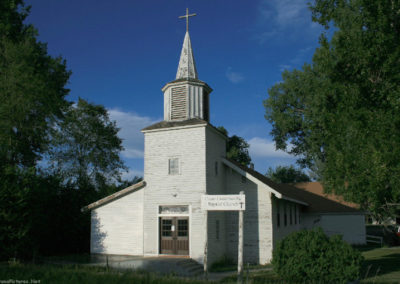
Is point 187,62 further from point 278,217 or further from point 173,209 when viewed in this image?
point 278,217

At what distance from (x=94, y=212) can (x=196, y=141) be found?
7.62 metres

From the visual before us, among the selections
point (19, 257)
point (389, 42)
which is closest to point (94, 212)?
point (19, 257)

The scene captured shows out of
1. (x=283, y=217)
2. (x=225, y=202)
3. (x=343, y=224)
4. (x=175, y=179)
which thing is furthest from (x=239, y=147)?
(x=225, y=202)

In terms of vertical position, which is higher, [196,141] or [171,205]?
[196,141]

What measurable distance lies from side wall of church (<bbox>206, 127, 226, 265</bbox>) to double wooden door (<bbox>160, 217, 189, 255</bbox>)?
1.21 m

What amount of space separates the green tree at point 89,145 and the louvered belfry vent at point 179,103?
18175 mm

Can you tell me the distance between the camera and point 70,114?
37188mm

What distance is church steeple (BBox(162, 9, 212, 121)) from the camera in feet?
65.4

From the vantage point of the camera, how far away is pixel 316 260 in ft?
39.0

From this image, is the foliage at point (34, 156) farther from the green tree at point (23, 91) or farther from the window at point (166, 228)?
the window at point (166, 228)

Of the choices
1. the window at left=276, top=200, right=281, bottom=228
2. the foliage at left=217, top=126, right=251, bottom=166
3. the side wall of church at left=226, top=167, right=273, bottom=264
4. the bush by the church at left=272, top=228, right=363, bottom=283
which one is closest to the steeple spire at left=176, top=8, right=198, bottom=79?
the side wall of church at left=226, top=167, right=273, bottom=264

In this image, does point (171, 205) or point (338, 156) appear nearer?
point (338, 156)

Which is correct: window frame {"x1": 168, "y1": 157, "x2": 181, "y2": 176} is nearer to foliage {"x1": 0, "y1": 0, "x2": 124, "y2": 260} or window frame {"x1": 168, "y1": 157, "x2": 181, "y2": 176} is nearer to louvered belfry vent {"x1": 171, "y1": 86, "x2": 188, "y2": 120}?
louvered belfry vent {"x1": 171, "y1": 86, "x2": 188, "y2": 120}

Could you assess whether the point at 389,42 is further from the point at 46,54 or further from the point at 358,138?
the point at 46,54
